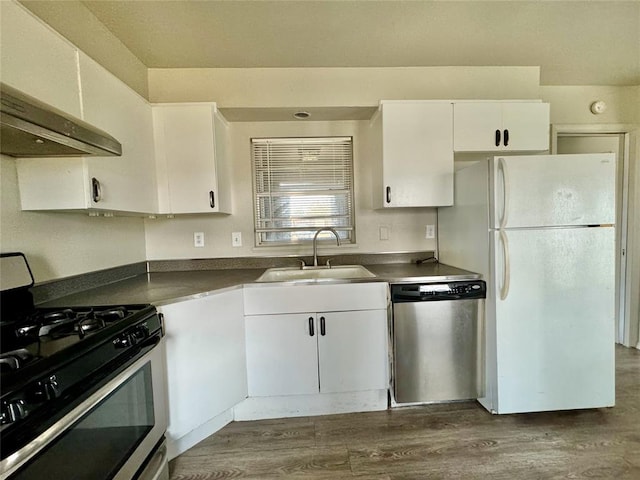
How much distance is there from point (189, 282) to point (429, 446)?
1725 millimetres

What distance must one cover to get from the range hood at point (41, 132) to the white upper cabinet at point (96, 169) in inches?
3.0

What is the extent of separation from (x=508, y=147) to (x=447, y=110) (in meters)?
0.53

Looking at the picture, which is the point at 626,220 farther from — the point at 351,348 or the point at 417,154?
the point at 351,348

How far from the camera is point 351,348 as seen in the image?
190 cm

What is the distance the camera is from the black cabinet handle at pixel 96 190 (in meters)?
1.37

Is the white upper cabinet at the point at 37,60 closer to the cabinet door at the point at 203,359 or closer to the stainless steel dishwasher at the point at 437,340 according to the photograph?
the cabinet door at the point at 203,359

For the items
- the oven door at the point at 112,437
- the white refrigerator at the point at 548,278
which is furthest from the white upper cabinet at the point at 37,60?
the white refrigerator at the point at 548,278

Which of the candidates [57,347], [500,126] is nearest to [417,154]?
[500,126]

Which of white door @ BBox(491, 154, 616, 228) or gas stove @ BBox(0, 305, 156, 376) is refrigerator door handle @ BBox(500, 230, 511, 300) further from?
gas stove @ BBox(0, 305, 156, 376)

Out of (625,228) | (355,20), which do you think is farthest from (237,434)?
(625,228)

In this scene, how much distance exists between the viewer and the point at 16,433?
0.69 metres

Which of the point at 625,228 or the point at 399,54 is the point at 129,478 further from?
the point at 625,228

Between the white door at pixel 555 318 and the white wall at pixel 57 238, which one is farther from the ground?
the white wall at pixel 57 238

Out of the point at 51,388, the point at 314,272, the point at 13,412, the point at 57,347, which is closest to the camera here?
the point at 13,412
